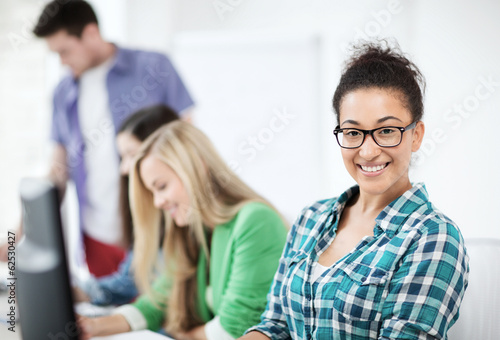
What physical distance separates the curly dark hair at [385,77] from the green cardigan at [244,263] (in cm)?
67

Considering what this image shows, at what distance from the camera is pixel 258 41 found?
7.59ft

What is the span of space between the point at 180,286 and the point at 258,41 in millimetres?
1097

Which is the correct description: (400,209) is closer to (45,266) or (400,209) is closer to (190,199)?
(45,266)

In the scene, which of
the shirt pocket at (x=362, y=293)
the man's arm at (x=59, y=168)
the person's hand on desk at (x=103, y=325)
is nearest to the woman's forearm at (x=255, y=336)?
the shirt pocket at (x=362, y=293)

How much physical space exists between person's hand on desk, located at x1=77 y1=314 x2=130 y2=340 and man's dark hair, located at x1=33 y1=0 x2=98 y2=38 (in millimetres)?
1450

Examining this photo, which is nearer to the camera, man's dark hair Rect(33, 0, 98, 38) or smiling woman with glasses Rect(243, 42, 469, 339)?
smiling woman with glasses Rect(243, 42, 469, 339)

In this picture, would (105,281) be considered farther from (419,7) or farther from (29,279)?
(419,7)

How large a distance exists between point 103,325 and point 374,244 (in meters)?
1.11

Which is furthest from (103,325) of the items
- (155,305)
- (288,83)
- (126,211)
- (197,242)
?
(288,83)

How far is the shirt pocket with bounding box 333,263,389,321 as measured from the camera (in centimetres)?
110

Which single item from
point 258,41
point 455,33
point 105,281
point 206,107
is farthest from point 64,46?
point 455,33

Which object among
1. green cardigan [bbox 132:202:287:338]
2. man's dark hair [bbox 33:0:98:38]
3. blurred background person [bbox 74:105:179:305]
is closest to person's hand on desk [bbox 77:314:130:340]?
green cardigan [bbox 132:202:287:338]

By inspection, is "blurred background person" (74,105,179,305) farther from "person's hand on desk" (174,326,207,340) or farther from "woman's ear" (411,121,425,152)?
"woman's ear" (411,121,425,152)

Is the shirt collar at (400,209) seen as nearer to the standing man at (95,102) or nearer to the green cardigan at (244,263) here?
the green cardigan at (244,263)
